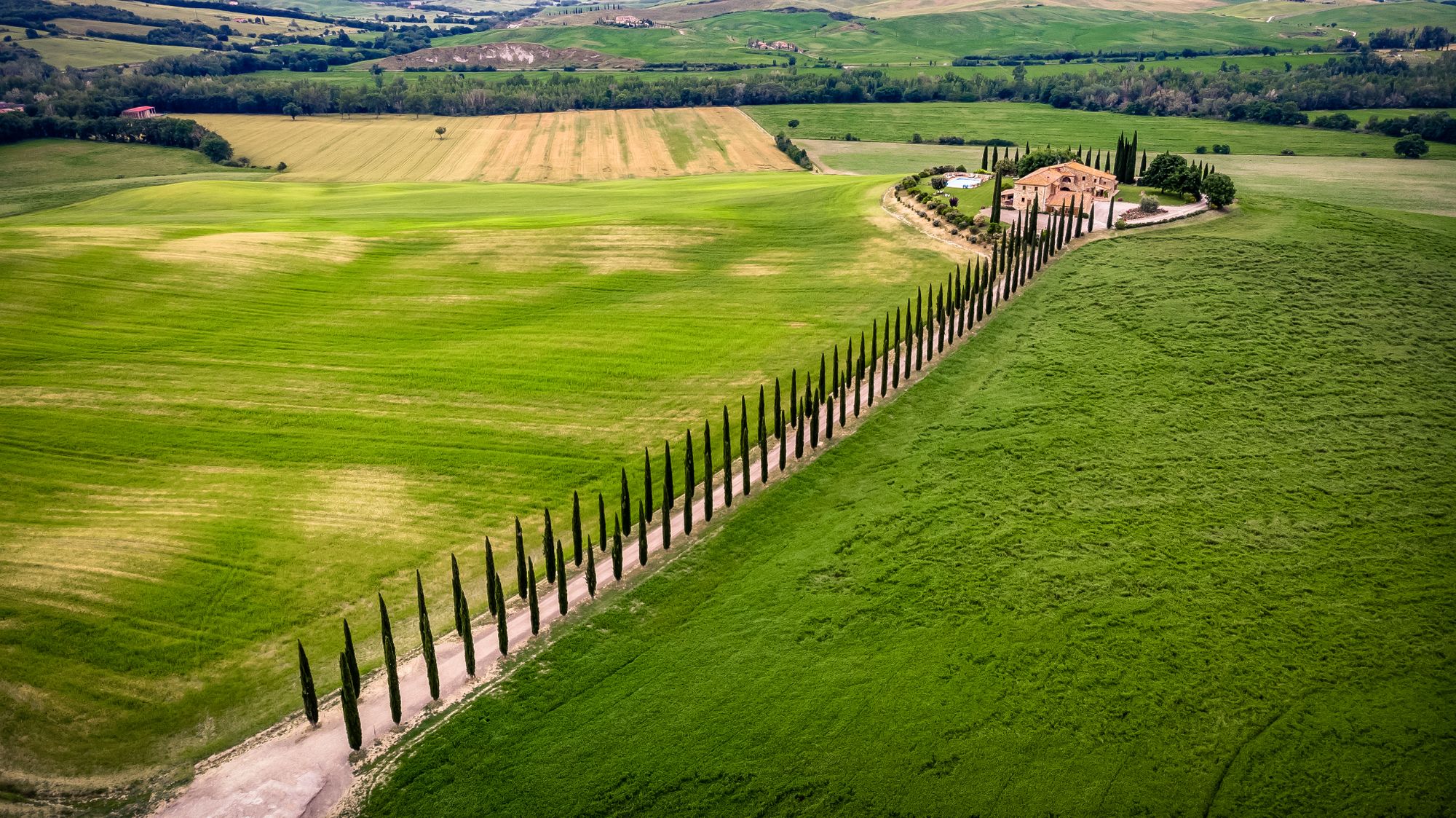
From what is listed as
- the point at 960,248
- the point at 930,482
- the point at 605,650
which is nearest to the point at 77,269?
the point at 605,650

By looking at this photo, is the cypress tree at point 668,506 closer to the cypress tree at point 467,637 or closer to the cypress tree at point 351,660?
the cypress tree at point 467,637

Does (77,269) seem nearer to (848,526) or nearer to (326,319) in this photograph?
(326,319)

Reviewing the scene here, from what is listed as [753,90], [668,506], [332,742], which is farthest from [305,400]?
[753,90]

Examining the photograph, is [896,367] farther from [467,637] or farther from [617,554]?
[467,637]

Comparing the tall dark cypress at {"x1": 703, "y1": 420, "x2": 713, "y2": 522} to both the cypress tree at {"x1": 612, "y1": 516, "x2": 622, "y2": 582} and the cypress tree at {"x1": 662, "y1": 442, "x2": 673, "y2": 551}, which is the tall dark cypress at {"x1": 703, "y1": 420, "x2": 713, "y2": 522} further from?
the cypress tree at {"x1": 612, "y1": 516, "x2": 622, "y2": 582}

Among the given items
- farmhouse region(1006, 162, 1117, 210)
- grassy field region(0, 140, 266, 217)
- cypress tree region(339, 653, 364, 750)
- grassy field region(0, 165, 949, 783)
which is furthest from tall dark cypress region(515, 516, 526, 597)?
grassy field region(0, 140, 266, 217)

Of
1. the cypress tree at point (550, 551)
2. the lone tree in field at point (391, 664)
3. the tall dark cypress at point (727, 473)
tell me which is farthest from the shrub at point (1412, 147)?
the lone tree in field at point (391, 664)
